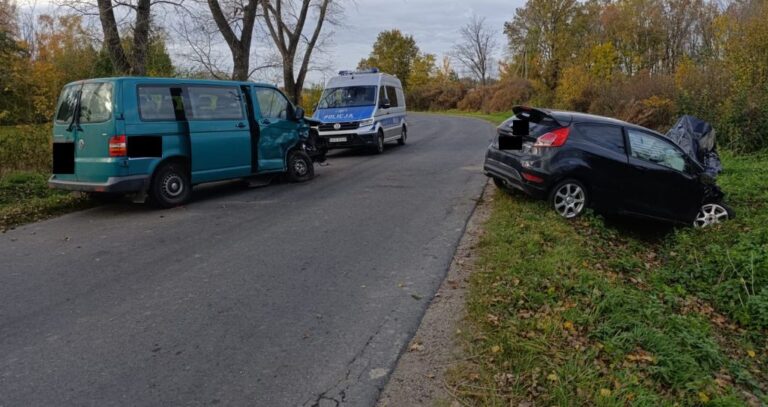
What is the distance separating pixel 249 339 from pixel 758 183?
1100cm

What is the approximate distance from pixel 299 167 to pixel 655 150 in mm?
6841

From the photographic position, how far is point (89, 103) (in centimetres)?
797

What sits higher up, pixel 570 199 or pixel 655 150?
pixel 655 150

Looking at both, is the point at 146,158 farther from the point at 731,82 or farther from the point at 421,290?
the point at 731,82

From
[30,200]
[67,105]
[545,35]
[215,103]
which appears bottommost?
[30,200]

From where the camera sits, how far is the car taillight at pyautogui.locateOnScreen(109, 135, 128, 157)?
7.77 metres

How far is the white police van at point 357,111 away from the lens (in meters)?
15.6

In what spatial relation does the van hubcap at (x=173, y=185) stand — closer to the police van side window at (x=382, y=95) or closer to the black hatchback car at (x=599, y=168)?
the black hatchback car at (x=599, y=168)

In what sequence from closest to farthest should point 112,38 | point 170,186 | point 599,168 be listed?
1. point 599,168
2. point 170,186
3. point 112,38

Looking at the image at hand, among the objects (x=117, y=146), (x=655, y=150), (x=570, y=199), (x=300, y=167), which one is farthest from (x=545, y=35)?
(x=117, y=146)

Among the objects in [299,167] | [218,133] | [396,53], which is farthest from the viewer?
[396,53]

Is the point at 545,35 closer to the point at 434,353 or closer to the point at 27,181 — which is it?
the point at 27,181

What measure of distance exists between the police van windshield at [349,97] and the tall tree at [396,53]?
61901mm

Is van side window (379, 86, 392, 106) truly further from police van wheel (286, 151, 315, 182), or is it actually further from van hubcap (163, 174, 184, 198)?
van hubcap (163, 174, 184, 198)
